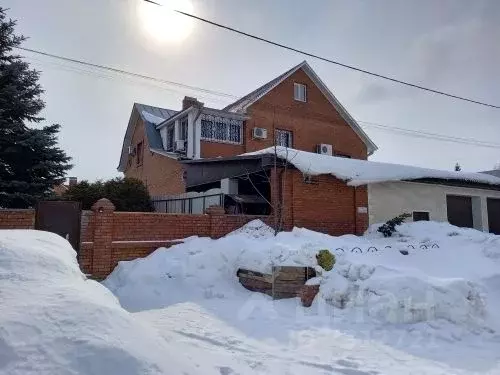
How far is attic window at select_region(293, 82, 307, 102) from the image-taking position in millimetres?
25559

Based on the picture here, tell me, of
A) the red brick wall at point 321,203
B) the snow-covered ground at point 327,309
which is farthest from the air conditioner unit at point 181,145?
the snow-covered ground at point 327,309

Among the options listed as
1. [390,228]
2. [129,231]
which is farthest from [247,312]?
[390,228]

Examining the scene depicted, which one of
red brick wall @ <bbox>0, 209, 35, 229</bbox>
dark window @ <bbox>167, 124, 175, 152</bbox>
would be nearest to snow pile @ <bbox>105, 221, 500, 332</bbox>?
red brick wall @ <bbox>0, 209, 35, 229</bbox>

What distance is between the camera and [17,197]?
13680mm

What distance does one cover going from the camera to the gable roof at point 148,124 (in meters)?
23.6

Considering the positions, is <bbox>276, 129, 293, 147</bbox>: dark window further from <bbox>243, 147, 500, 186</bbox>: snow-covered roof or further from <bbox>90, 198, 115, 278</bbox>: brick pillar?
<bbox>90, 198, 115, 278</bbox>: brick pillar

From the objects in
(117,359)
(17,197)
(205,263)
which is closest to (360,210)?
(205,263)

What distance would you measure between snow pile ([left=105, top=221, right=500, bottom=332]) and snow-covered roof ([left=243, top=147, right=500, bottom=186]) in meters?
2.63

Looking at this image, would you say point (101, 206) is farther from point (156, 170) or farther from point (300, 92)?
point (300, 92)

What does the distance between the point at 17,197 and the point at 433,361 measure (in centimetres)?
1333

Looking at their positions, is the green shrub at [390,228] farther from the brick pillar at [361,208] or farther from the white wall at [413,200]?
the white wall at [413,200]

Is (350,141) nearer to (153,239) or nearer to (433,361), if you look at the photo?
(153,239)

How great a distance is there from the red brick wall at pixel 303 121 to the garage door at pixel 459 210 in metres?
9.51

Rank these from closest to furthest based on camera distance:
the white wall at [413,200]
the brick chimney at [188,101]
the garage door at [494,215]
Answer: the white wall at [413,200], the garage door at [494,215], the brick chimney at [188,101]
